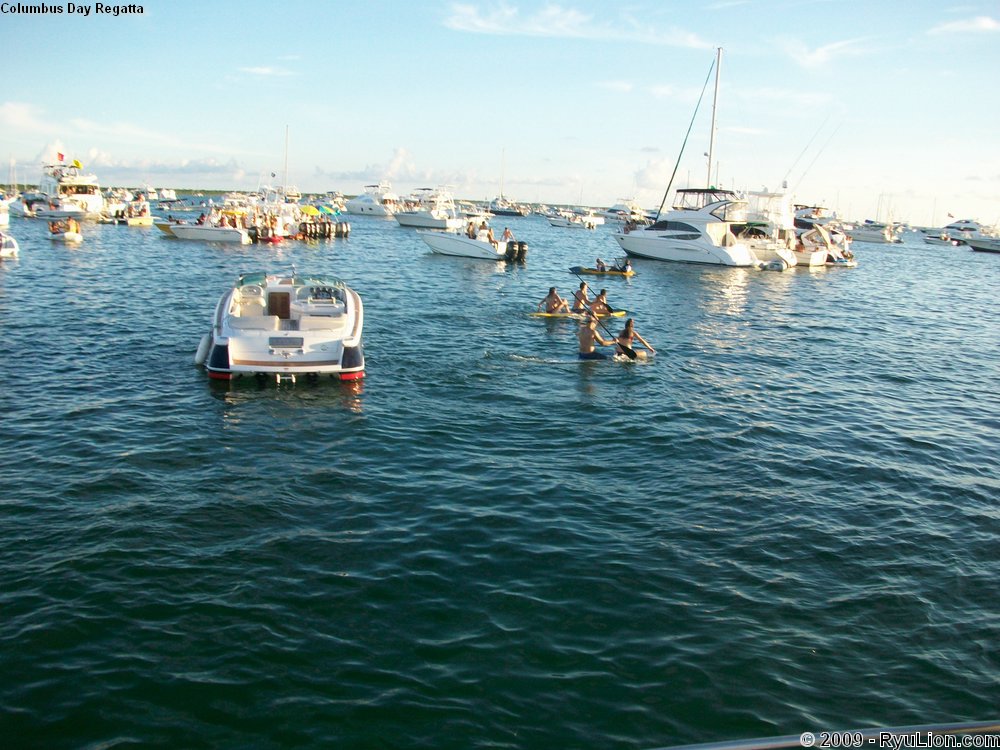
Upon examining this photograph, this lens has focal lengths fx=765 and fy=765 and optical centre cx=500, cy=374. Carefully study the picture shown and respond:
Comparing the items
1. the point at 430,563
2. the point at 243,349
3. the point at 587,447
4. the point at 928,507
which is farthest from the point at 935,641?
the point at 243,349

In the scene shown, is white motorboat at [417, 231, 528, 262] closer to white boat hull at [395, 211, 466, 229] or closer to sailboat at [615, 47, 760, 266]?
sailboat at [615, 47, 760, 266]

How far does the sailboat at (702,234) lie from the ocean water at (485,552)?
31.4 metres

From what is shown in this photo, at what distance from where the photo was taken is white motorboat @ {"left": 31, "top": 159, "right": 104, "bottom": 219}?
71.3 meters

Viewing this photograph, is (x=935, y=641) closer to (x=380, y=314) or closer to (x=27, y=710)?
(x=27, y=710)

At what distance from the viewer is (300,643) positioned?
26.1 feet

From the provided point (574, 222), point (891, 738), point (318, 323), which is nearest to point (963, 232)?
point (574, 222)

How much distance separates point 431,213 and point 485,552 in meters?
82.5

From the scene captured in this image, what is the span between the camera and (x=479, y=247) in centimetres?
5069

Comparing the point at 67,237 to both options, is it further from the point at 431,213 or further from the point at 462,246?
the point at 431,213

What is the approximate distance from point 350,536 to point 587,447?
Answer: 5.57 meters

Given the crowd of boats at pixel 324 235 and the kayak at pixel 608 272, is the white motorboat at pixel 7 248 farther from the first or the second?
the kayak at pixel 608 272

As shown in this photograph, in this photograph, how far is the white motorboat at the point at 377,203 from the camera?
5049 inches

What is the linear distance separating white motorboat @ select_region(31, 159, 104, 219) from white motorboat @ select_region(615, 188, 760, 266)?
172ft

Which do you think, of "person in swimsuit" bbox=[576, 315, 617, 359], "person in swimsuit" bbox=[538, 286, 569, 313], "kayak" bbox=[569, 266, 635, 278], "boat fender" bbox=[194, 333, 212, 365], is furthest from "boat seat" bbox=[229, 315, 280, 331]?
"kayak" bbox=[569, 266, 635, 278]
